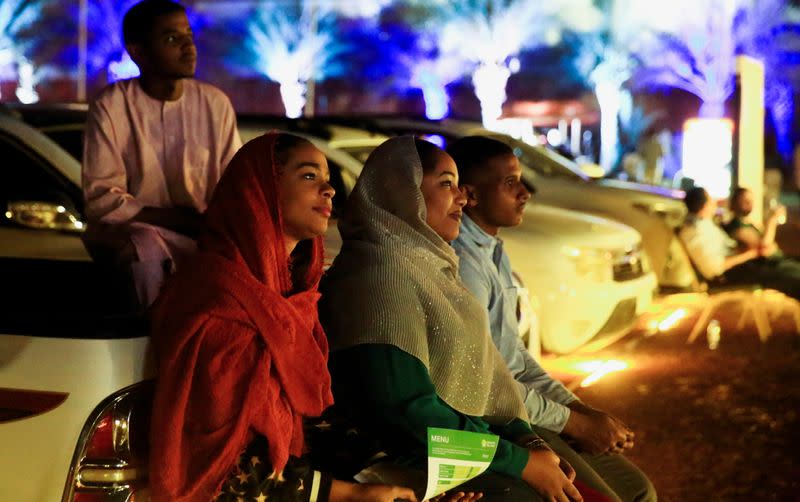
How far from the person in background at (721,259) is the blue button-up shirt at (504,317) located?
526cm

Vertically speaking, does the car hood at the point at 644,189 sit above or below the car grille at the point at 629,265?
above

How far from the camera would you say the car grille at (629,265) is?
7496 mm

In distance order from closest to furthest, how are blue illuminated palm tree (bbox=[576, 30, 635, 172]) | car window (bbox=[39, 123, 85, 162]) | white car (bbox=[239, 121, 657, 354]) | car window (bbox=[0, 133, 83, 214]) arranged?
car window (bbox=[0, 133, 83, 214]), car window (bbox=[39, 123, 85, 162]), white car (bbox=[239, 121, 657, 354]), blue illuminated palm tree (bbox=[576, 30, 635, 172])

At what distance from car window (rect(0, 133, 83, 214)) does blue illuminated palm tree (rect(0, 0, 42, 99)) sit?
3996 centimetres

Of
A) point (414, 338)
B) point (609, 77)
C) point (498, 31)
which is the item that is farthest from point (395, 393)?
point (498, 31)

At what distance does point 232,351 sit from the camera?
7.48 feet

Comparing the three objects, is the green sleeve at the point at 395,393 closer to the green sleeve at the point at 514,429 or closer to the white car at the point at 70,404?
the green sleeve at the point at 514,429

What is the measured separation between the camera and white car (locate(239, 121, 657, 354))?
6898mm

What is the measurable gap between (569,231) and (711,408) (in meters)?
1.73

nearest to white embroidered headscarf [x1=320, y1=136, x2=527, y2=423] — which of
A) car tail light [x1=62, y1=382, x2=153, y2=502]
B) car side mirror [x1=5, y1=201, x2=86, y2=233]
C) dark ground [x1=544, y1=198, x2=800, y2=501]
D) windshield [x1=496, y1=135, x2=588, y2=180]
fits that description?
car tail light [x1=62, y1=382, x2=153, y2=502]

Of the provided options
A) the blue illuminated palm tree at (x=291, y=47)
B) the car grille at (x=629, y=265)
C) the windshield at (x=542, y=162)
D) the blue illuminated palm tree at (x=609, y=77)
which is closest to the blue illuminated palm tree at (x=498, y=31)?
the blue illuminated palm tree at (x=609, y=77)

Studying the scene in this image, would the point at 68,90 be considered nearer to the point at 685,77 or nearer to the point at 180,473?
the point at 685,77

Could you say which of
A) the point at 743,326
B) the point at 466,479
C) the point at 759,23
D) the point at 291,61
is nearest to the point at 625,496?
the point at 466,479

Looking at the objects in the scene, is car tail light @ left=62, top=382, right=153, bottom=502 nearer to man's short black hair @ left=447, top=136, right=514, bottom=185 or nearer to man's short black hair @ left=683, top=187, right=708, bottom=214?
man's short black hair @ left=447, top=136, right=514, bottom=185
